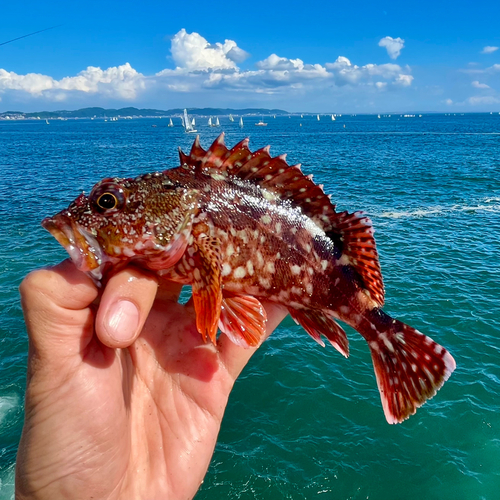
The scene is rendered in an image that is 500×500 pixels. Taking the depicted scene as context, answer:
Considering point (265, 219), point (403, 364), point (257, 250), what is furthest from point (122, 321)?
point (403, 364)

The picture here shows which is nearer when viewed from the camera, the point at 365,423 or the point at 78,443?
the point at 78,443

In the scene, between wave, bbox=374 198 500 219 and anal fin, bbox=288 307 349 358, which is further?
wave, bbox=374 198 500 219

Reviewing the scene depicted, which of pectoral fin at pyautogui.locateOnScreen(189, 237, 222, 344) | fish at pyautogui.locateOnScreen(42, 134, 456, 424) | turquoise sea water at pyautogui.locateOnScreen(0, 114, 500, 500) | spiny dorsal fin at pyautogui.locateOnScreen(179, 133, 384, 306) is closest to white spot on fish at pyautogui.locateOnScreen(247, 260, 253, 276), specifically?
fish at pyautogui.locateOnScreen(42, 134, 456, 424)

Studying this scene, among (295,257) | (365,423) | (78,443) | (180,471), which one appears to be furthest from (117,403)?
(365,423)

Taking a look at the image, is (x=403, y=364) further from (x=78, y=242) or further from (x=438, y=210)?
(x=438, y=210)

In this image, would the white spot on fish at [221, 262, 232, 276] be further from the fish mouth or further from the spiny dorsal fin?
the fish mouth

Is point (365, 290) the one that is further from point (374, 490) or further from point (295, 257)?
point (374, 490)

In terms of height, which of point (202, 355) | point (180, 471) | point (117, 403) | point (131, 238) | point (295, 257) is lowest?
point (180, 471)
